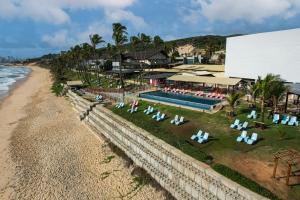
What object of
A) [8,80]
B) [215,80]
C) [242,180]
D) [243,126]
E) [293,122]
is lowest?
[8,80]

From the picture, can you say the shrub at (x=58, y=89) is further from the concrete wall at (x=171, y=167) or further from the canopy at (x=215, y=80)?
the concrete wall at (x=171, y=167)

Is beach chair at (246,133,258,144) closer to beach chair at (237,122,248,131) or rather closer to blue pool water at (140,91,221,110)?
beach chair at (237,122,248,131)

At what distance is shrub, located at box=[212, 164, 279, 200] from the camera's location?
385 inches

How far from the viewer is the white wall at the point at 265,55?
25266 mm

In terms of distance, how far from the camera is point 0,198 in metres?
14.8

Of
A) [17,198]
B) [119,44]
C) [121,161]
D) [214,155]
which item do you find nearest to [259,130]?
[214,155]

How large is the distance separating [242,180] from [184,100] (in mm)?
15992

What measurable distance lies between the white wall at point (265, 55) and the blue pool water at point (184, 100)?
24.3ft

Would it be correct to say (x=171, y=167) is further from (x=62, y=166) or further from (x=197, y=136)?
(x=62, y=166)

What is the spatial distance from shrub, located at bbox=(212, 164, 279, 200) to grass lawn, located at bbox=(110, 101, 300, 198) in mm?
922

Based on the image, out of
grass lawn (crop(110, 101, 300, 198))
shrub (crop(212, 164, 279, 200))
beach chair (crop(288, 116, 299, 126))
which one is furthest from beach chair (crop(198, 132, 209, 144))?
beach chair (crop(288, 116, 299, 126))

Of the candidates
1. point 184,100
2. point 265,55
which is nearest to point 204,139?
point 184,100

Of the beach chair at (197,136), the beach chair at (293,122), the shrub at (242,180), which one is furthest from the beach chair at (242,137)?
the beach chair at (293,122)

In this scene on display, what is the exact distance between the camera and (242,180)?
35.0 ft
